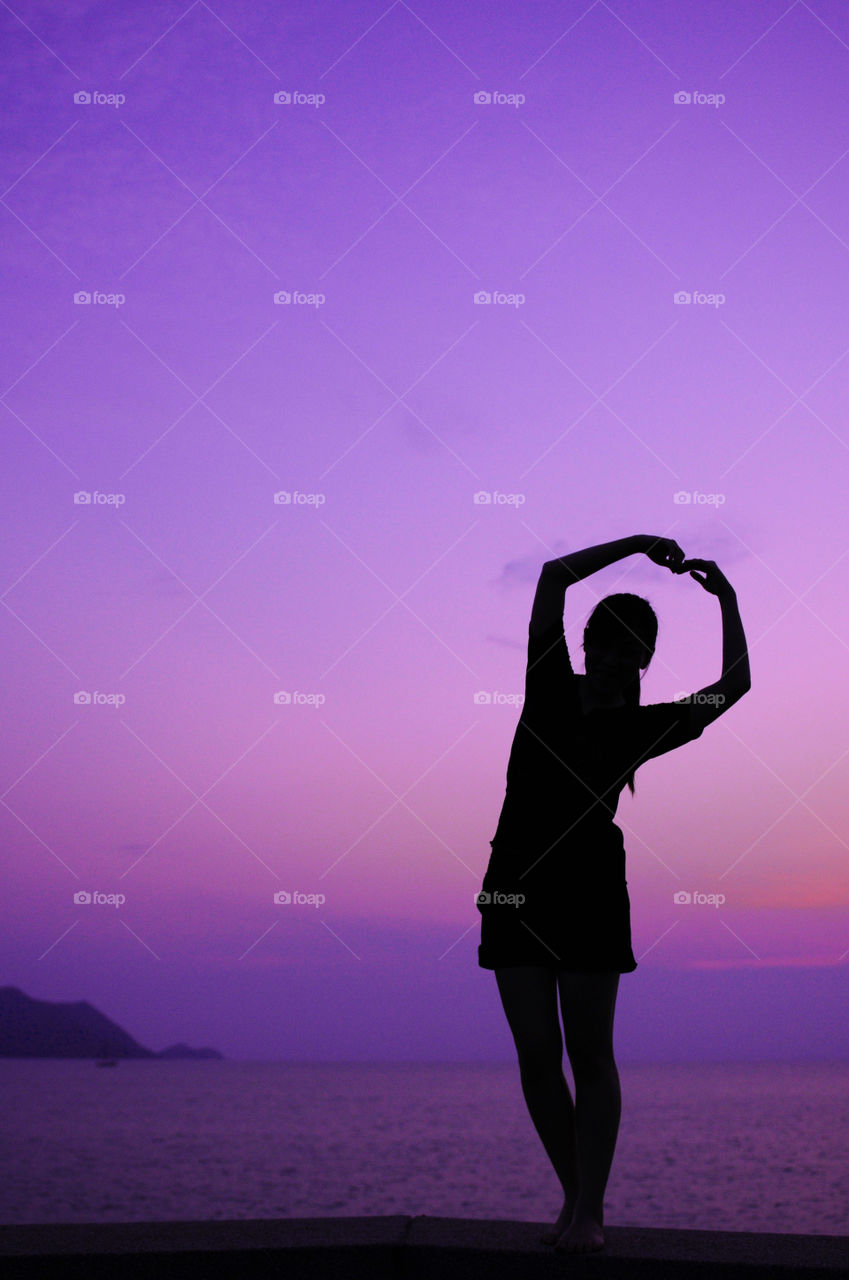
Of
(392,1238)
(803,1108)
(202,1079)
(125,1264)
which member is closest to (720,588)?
(392,1238)

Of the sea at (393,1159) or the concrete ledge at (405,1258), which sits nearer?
the concrete ledge at (405,1258)

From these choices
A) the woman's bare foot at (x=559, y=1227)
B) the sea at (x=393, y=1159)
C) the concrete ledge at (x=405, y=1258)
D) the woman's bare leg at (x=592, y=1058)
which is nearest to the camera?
the concrete ledge at (x=405, y=1258)

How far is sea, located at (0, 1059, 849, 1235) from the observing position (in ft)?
128

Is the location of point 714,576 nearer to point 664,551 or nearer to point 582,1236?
point 664,551

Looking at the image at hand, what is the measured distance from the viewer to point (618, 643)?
9.30 feet

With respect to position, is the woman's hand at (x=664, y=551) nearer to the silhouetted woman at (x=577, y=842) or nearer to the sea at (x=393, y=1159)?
the silhouetted woman at (x=577, y=842)

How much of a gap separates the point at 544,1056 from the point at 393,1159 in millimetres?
57868

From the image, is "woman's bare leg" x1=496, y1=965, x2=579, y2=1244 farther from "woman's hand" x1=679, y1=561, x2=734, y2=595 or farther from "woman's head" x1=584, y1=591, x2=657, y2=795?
"woman's hand" x1=679, y1=561, x2=734, y2=595

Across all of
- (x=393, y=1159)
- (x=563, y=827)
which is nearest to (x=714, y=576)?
(x=563, y=827)

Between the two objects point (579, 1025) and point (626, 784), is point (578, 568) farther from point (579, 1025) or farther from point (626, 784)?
point (579, 1025)

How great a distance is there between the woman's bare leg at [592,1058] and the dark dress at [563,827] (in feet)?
0.16

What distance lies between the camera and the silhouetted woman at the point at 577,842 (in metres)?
2.65

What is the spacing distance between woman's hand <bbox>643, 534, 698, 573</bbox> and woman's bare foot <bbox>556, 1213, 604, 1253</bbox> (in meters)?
1.49

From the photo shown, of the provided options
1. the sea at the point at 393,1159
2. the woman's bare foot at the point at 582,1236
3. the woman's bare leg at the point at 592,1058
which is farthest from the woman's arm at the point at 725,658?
the sea at the point at 393,1159
